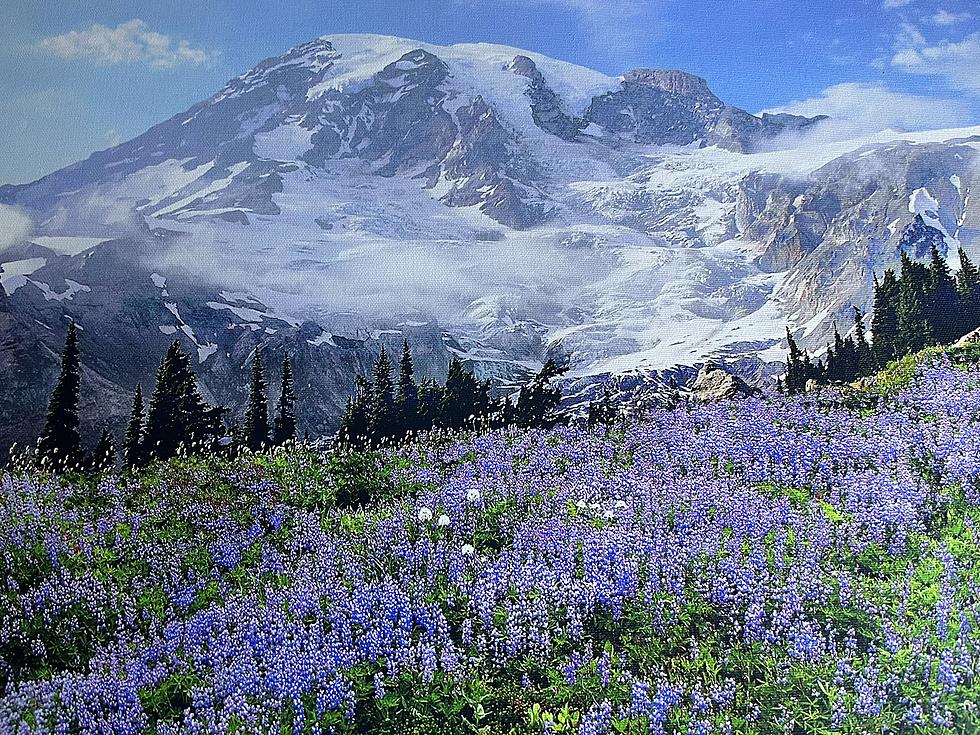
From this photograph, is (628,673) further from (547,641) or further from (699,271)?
(699,271)

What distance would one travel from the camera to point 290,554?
11.5 ft

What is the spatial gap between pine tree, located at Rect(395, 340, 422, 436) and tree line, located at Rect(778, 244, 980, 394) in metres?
2.12

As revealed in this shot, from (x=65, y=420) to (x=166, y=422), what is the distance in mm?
432

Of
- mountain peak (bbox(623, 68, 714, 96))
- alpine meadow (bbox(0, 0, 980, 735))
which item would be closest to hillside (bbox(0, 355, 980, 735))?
alpine meadow (bbox(0, 0, 980, 735))

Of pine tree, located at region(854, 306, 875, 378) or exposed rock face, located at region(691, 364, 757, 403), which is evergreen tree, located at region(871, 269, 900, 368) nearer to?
pine tree, located at region(854, 306, 875, 378)

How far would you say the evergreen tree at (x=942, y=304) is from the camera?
5520mm

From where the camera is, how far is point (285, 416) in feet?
14.4

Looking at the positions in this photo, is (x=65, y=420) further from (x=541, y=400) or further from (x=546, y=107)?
(x=546, y=107)

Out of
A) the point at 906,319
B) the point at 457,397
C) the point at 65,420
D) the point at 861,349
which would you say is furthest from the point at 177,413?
the point at 906,319

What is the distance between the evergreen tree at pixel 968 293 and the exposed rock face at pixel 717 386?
5.58ft

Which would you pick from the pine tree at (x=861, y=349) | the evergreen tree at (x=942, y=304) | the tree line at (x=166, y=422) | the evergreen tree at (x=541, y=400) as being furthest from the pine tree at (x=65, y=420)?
the evergreen tree at (x=942, y=304)

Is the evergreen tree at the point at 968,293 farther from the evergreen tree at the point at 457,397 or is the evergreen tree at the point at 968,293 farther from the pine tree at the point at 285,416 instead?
the pine tree at the point at 285,416

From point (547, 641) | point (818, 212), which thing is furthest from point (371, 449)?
point (818, 212)

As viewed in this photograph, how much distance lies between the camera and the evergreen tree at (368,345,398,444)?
444 centimetres
